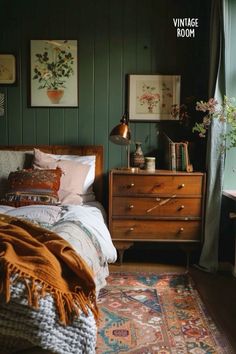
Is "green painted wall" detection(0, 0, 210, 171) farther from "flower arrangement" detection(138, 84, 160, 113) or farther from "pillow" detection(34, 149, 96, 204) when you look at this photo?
"pillow" detection(34, 149, 96, 204)

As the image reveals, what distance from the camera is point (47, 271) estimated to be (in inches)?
45.6

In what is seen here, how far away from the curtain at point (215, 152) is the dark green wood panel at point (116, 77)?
84cm

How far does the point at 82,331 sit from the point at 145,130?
7.57ft

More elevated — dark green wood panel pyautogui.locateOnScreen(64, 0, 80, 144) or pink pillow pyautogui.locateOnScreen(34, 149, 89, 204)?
dark green wood panel pyautogui.locateOnScreen(64, 0, 80, 144)

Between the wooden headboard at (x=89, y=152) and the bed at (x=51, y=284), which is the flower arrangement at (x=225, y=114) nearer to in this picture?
the wooden headboard at (x=89, y=152)

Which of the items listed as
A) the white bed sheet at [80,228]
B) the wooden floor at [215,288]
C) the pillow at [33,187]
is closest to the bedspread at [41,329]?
the white bed sheet at [80,228]

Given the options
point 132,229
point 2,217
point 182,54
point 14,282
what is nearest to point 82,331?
point 14,282

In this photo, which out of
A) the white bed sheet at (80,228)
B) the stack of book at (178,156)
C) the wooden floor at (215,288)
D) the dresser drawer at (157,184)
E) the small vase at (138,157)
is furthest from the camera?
the small vase at (138,157)

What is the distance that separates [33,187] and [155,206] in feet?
3.33

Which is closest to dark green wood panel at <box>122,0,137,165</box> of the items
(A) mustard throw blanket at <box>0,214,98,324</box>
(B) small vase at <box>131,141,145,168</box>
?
(B) small vase at <box>131,141,145,168</box>

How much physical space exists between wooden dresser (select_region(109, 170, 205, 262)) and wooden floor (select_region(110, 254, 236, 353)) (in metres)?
0.27

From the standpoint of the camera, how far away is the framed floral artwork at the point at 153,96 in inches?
123

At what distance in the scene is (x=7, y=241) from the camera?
127cm

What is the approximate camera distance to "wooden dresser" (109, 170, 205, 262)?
2.77 meters
